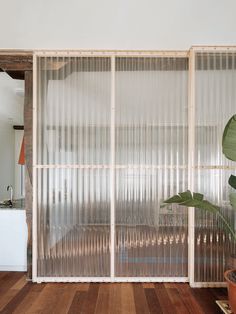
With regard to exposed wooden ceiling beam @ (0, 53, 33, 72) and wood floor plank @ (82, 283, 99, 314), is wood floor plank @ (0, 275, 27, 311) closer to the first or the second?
wood floor plank @ (82, 283, 99, 314)

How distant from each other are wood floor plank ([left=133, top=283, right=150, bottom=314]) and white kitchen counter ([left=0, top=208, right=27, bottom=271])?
1.33 m

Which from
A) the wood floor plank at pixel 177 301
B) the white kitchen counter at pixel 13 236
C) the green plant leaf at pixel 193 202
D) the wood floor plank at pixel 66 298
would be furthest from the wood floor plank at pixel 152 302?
the white kitchen counter at pixel 13 236

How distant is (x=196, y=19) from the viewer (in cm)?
289

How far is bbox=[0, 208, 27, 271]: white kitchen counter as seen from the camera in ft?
10.3

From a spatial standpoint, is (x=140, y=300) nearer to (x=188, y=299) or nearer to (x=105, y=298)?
(x=105, y=298)

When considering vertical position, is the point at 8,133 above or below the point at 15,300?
above

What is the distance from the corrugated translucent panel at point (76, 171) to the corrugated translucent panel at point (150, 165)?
0.51ft

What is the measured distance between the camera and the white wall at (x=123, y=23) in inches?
114

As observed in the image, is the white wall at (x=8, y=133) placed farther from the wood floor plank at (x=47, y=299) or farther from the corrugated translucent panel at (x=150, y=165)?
the wood floor plank at (x=47, y=299)

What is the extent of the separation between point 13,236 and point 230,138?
2.55 metres

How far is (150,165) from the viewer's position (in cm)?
285

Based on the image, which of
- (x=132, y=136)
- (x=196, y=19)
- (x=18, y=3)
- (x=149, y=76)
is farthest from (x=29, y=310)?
(x=196, y=19)

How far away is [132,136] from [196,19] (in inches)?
55.1

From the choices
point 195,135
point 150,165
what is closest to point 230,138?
point 195,135
